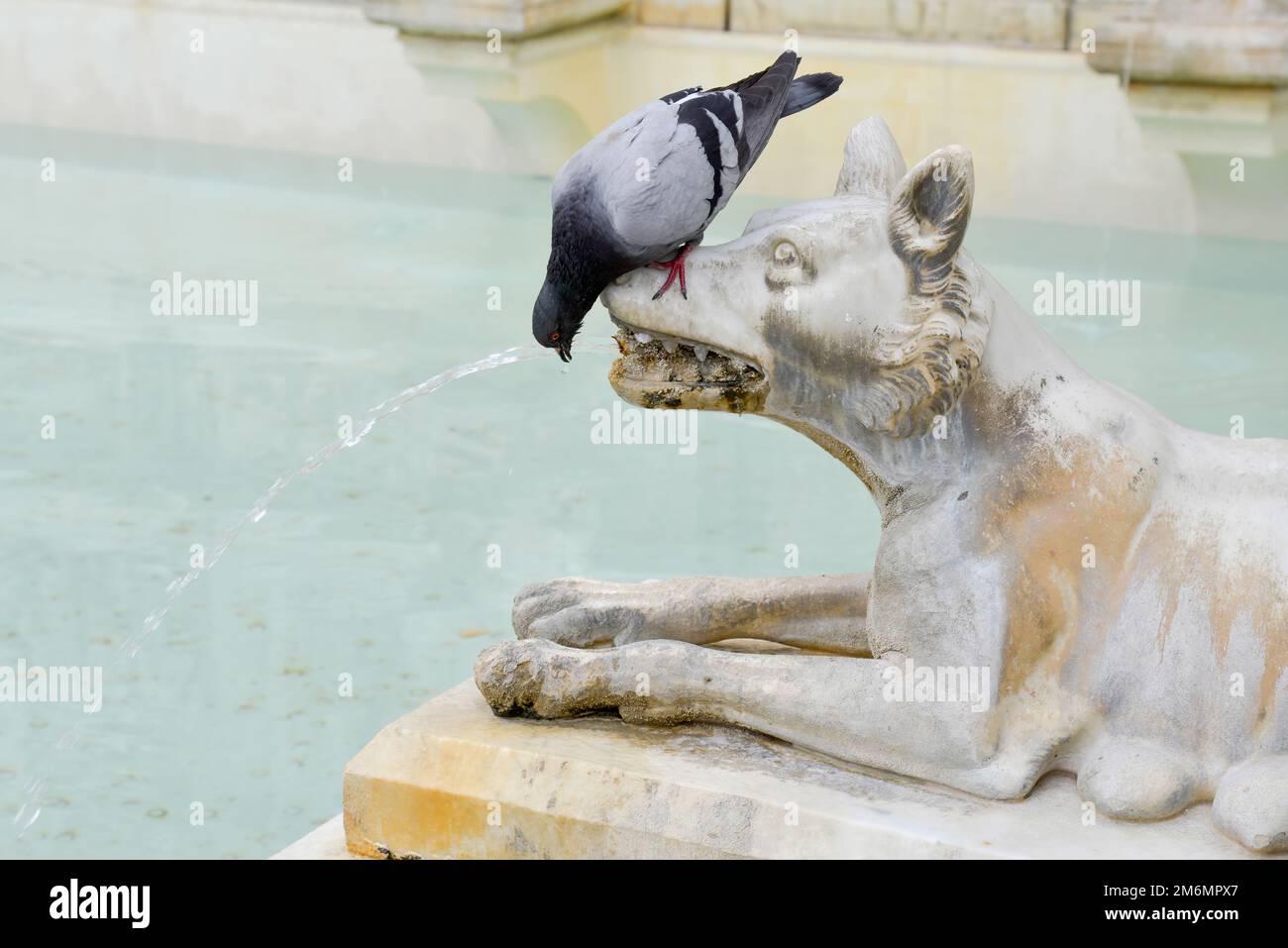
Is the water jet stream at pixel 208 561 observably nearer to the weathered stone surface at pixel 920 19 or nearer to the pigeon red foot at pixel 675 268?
the pigeon red foot at pixel 675 268

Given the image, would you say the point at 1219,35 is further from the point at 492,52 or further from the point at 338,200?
the point at 338,200

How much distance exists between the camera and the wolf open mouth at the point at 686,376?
269 cm

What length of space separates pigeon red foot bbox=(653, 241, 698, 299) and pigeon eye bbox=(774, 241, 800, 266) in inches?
5.1

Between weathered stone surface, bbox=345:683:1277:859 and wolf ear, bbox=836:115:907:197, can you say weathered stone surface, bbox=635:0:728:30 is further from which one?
weathered stone surface, bbox=345:683:1277:859

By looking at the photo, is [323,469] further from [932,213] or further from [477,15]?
[932,213]

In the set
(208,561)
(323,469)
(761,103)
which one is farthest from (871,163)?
(323,469)

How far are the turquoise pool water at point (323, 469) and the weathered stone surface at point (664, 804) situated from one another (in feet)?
3.30

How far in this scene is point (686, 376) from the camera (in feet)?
8.88

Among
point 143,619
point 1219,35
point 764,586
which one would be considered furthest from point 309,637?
point 1219,35

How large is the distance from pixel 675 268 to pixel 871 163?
14.1 inches

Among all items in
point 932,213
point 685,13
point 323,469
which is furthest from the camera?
point 685,13

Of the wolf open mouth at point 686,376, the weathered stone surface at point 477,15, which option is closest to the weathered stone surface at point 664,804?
the wolf open mouth at point 686,376

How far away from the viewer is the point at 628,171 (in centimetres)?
257

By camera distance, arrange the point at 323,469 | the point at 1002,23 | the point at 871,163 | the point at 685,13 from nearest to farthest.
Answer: the point at 871,163 < the point at 323,469 < the point at 1002,23 < the point at 685,13
